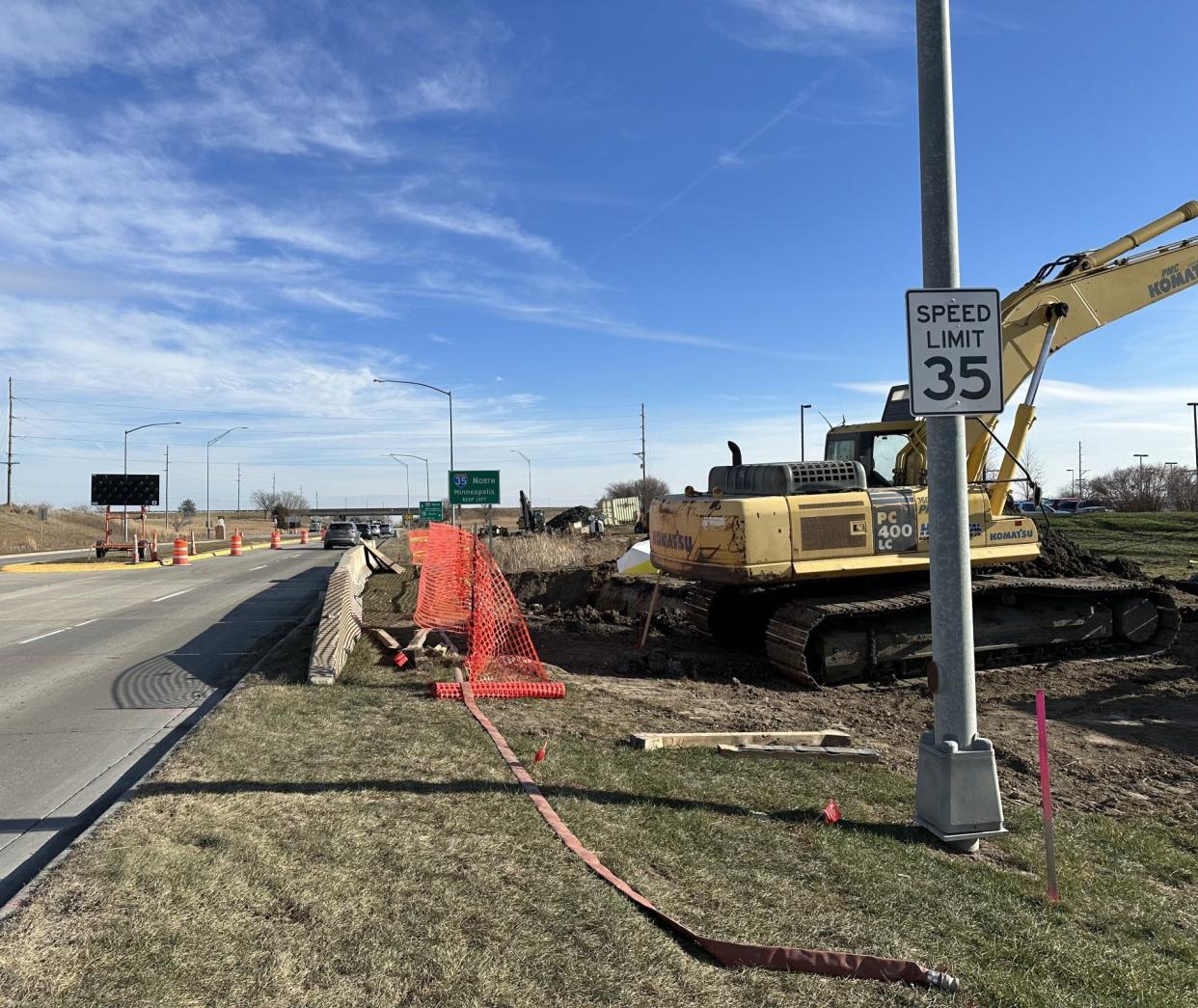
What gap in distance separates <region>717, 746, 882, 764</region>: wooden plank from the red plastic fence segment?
8.31 feet

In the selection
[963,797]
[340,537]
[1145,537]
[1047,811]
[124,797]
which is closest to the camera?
[1047,811]

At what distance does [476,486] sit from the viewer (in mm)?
18781

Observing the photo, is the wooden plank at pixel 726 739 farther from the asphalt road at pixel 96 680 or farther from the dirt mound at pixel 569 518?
the dirt mound at pixel 569 518

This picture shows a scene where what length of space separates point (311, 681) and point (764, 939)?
21.6ft

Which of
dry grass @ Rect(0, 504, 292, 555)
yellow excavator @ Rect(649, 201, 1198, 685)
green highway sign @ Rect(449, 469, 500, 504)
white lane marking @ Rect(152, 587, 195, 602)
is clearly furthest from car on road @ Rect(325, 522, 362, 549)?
yellow excavator @ Rect(649, 201, 1198, 685)

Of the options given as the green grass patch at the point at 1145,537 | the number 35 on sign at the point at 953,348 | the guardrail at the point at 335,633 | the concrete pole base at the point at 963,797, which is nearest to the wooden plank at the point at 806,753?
the concrete pole base at the point at 963,797

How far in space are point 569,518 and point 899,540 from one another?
129ft

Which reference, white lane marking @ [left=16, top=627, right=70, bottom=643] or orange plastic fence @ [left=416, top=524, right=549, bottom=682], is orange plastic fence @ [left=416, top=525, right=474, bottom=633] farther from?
white lane marking @ [left=16, top=627, right=70, bottom=643]

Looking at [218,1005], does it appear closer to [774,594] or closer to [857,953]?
[857,953]

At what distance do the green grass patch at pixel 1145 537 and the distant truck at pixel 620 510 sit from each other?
34849mm

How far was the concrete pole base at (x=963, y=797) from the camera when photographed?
5.04 m

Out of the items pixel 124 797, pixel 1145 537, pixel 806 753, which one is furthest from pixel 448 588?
pixel 1145 537

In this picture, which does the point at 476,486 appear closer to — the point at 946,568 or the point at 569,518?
Result: the point at 946,568

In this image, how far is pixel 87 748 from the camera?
24.6 feet
